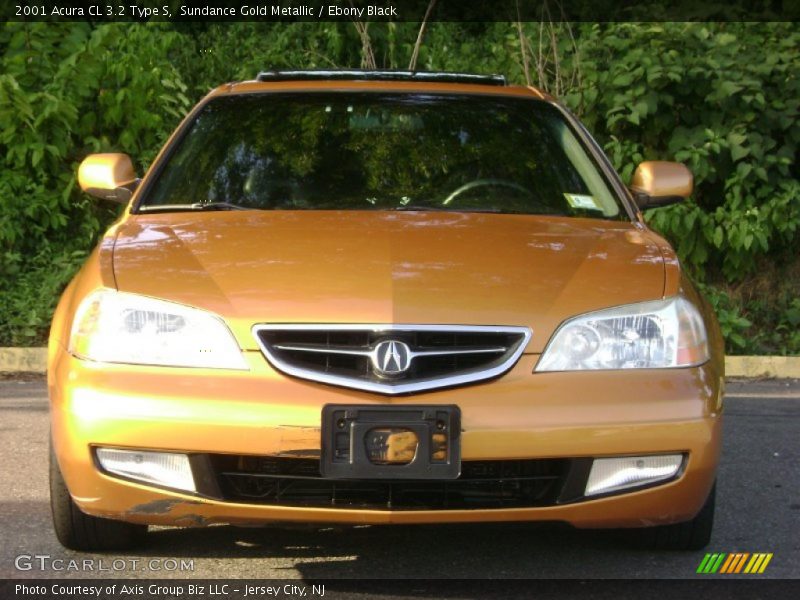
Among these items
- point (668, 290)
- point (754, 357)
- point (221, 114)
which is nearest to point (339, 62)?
point (754, 357)

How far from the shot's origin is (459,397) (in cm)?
382

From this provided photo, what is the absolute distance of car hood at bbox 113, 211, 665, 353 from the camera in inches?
155

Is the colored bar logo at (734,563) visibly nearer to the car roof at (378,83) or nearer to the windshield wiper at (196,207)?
the windshield wiper at (196,207)

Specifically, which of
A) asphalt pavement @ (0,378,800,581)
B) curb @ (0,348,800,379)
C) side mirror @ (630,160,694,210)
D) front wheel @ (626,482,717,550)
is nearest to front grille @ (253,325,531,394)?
asphalt pavement @ (0,378,800,581)

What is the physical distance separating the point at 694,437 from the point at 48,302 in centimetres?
620

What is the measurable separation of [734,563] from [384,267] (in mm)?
1429

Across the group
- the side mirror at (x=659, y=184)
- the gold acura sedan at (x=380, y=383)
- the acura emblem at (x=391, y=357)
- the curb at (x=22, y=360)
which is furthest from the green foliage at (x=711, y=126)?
the acura emblem at (x=391, y=357)

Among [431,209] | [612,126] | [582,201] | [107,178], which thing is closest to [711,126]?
[612,126]

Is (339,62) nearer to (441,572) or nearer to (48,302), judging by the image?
(48,302)

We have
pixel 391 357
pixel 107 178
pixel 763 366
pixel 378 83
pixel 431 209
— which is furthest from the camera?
pixel 763 366

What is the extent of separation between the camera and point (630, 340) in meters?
4.05

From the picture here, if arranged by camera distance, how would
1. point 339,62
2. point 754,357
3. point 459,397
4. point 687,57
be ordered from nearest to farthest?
point 459,397 < point 754,357 < point 687,57 < point 339,62

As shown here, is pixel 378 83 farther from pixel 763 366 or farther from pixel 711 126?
pixel 711 126
